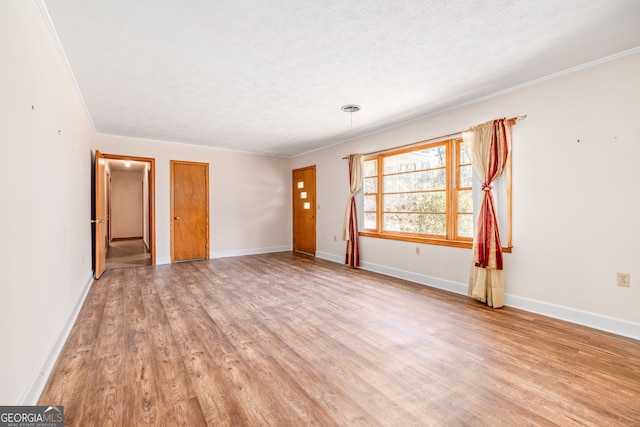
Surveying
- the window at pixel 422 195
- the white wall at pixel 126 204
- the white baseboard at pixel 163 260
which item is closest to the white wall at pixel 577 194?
the window at pixel 422 195

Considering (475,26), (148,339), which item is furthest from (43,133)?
(475,26)

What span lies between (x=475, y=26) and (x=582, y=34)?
38.1 inches

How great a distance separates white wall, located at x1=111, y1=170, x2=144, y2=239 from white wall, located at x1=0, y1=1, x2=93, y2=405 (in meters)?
8.68

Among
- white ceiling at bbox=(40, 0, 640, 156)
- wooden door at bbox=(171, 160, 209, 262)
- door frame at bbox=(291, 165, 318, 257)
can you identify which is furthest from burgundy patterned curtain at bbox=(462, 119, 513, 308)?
wooden door at bbox=(171, 160, 209, 262)

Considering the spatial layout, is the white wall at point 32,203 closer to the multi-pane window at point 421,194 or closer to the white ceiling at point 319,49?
the white ceiling at point 319,49

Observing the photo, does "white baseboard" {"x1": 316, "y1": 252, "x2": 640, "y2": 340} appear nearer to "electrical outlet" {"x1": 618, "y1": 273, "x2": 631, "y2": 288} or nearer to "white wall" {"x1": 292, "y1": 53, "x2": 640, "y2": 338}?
"white wall" {"x1": 292, "y1": 53, "x2": 640, "y2": 338}

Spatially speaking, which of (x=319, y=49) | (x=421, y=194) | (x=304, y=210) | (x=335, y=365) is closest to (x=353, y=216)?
(x=421, y=194)

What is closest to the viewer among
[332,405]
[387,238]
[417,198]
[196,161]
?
[332,405]

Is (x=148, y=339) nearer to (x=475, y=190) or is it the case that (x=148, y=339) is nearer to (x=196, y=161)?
(x=475, y=190)

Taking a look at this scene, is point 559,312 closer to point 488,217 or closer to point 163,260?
point 488,217

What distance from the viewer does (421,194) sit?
4594mm

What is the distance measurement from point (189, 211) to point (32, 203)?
477 centimetres

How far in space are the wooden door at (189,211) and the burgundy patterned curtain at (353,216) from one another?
332 cm

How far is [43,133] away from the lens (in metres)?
2.07
